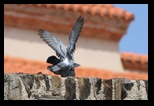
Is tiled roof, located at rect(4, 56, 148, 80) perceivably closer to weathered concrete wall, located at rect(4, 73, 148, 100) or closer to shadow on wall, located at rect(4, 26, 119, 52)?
shadow on wall, located at rect(4, 26, 119, 52)

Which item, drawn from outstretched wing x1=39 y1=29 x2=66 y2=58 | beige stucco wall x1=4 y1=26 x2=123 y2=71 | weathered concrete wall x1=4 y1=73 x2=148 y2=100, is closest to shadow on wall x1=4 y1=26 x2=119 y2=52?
beige stucco wall x1=4 y1=26 x2=123 y2=71

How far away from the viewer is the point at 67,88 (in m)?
4.44

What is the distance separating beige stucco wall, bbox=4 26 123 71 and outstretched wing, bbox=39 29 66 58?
17.7ft

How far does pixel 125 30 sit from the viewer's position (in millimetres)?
11531

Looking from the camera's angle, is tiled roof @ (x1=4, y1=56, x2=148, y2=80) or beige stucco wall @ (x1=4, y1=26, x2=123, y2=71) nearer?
tiled roof @ (x1=4, y1=56, x2=148, y2=80)

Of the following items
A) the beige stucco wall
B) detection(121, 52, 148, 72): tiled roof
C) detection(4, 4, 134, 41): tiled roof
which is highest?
detection(4, 4, 134, 41): tiled roof

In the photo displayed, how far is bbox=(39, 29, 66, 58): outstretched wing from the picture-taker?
4.81 meters

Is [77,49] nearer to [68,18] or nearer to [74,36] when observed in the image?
[68,18]

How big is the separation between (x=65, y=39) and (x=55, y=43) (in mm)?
6091

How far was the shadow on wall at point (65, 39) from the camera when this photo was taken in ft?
35.5

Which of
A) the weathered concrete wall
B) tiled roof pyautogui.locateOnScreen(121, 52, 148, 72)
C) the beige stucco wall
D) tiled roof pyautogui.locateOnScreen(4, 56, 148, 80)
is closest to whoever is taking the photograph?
the weathered concrete wall

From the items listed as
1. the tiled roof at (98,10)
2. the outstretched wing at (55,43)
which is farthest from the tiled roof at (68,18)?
the outstretched wing at (55,43)

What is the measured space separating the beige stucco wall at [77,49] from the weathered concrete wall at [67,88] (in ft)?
19.0
